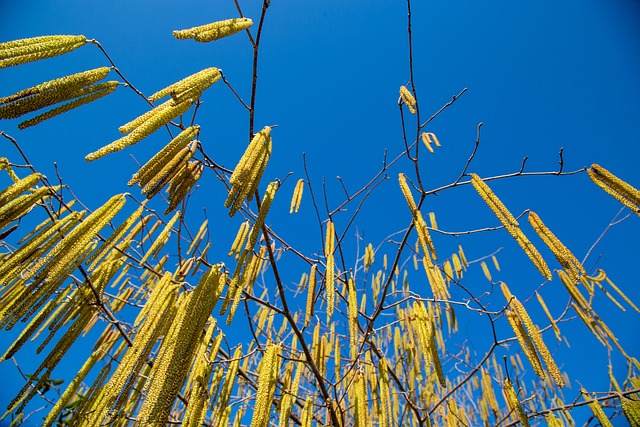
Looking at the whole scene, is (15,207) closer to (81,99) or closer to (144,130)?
(81,99)

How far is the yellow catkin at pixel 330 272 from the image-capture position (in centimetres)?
128

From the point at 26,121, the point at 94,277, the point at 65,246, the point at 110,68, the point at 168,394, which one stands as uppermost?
the point at 110,68

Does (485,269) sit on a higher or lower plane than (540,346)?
higher

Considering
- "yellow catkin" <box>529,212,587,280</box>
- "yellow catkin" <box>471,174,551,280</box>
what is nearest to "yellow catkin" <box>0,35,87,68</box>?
"yellow catkin" <box>471,174,551,280</box>

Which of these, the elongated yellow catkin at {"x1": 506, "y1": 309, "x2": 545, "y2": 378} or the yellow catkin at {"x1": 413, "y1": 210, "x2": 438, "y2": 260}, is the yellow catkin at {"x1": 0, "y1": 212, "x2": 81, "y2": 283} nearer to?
the yellow catkin at {"x1": 413, "y1": 210, "x2": 438, "y2": 260}

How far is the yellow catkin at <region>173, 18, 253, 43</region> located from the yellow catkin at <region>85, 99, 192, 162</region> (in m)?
0.16

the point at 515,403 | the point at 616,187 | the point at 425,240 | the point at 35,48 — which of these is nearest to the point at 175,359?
the point at 35,48

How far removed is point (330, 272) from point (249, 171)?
0.64m

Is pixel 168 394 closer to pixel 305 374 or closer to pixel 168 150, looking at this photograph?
pixel 168 150

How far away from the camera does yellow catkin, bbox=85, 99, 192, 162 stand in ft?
2.50

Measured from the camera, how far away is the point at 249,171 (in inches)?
36.9

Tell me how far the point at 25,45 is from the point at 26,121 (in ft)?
0.65

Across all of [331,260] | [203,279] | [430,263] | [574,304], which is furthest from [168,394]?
[574,304]

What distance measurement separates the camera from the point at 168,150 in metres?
0.91
